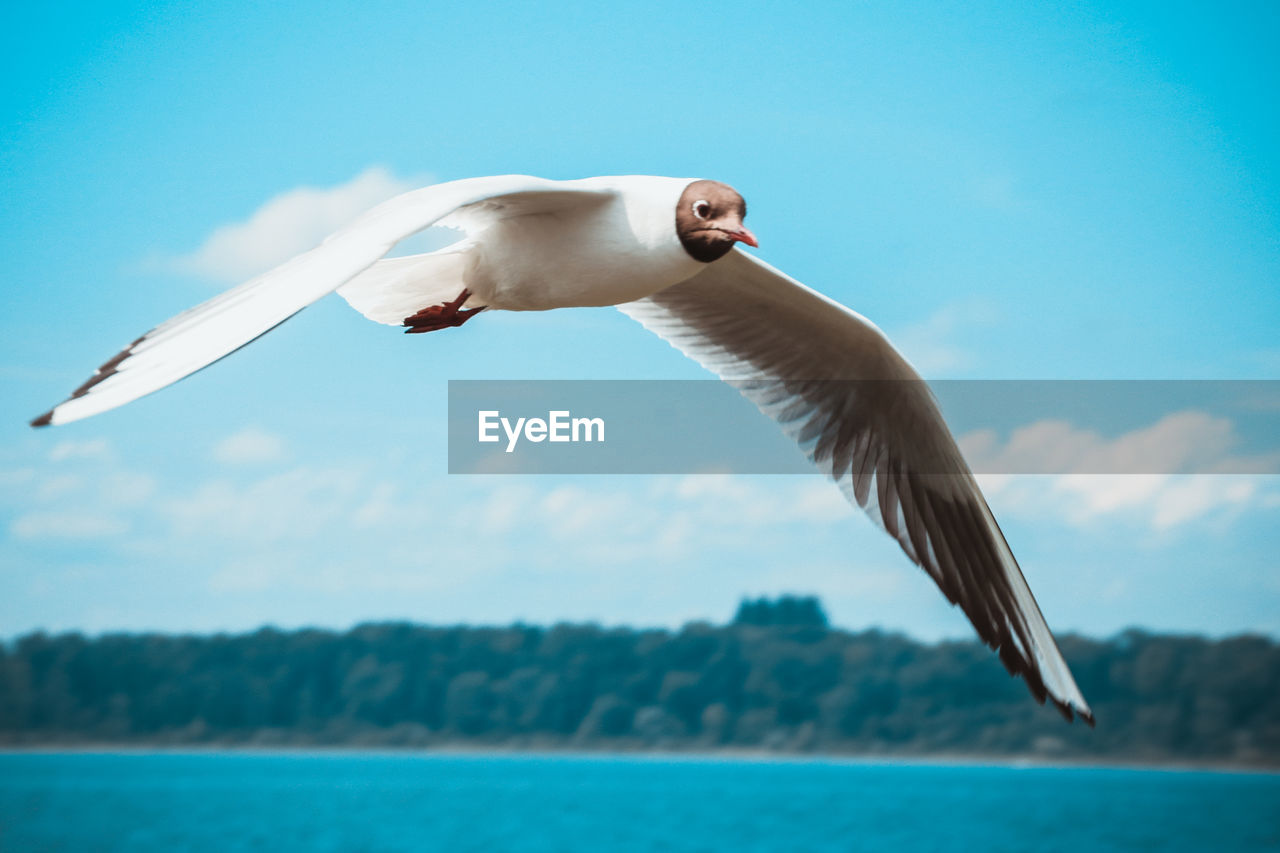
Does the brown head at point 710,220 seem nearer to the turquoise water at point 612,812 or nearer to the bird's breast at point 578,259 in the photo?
the bird's breast at point 578,259

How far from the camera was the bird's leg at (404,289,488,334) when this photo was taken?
3475 millimetres

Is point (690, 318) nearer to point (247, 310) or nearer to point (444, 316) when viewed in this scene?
point (444, 316)

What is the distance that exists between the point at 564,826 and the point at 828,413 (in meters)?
50.4

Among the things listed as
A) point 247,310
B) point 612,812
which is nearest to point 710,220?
point 247,310

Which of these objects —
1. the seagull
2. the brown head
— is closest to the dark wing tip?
the seagull

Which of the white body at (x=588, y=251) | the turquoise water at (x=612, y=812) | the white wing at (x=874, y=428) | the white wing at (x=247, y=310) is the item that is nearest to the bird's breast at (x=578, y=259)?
the white body at (x=588, y=251)

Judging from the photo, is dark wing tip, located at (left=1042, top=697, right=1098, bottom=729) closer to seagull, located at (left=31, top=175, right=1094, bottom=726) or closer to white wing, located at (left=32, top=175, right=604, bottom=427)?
seagull, located at (left=31, top=175, right=1094, bottom=726)

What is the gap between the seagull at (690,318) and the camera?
2365mm

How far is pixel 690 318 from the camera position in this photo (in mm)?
4102

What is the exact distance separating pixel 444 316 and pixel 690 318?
0.88m

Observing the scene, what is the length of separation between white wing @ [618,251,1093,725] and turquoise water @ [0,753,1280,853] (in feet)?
143

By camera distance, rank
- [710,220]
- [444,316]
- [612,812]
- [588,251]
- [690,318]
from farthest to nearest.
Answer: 1. [612,812]
2. [690,318]
3. [444,316]
4. [588,251]
5. [710,220]

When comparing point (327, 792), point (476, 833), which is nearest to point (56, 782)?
point (327, 792)

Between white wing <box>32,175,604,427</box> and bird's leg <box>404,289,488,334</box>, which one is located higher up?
bird's leg <box>404,289,488,334</box>
